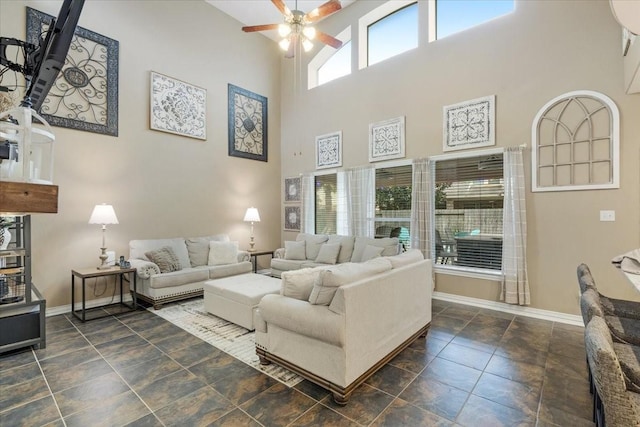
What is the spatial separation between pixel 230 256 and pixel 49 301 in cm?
236

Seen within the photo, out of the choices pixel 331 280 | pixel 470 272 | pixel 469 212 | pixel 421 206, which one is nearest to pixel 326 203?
pixel 421 206

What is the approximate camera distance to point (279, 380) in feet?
7.82

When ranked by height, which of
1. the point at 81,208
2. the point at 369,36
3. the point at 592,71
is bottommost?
the point at 81,208

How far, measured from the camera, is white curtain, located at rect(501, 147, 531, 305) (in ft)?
12.6

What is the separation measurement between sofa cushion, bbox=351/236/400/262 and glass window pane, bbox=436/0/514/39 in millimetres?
3264

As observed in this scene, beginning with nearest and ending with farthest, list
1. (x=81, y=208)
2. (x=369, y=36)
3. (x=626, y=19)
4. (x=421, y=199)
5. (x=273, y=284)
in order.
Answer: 1. (x=626, y=19)
2. (x=273, y=284)
3. (x=81, y=208)
4. (x=421, y=199)
5. (x=369, y=36)

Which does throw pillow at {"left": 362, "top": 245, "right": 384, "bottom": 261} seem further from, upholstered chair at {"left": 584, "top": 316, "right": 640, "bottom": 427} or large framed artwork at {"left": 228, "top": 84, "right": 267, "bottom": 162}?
upholstered chair at {"left": 584, "top": 316, "right": 640, "bottom": 427}

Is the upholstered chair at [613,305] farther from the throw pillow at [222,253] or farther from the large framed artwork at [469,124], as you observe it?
the throw pillow at [222,253]

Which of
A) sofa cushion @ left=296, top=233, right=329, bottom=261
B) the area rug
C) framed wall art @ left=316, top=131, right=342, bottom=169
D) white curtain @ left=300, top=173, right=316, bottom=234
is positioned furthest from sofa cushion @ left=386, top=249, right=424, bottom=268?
white curtain @ left=300, top=173, right=316, bottom=234

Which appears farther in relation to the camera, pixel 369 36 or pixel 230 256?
pixel 369 36

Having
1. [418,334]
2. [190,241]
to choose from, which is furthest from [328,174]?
[418,334]

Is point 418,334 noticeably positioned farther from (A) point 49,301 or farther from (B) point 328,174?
(A) point 49,301

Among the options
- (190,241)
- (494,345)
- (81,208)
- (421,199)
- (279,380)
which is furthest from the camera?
(190,241)

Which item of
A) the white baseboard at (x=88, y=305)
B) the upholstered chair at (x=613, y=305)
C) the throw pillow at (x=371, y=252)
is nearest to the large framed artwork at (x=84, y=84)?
the white baseboard at (x=88, y=305)
